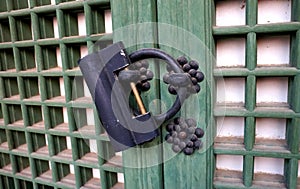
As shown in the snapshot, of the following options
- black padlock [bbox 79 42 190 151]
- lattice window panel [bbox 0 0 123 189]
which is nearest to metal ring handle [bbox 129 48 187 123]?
black padlock [bbox 79 42 190 151]

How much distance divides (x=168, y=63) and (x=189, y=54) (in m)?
0.05

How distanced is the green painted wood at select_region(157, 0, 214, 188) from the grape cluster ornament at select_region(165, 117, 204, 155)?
1 cm

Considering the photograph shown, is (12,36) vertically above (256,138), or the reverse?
(12,36)

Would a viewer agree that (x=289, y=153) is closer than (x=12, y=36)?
Yes

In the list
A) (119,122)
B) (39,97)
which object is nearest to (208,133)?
(119,122)

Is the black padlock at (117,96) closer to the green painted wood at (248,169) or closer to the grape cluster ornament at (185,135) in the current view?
the grape cluster ornament at (185,135)

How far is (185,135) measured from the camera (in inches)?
22.2

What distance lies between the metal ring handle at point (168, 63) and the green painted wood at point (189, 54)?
2 cm

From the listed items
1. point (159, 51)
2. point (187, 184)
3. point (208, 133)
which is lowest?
point (187, 184)

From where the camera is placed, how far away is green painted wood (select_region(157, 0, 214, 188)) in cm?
53

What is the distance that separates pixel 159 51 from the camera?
1.80 feet

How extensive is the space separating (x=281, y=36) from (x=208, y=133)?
25 cm

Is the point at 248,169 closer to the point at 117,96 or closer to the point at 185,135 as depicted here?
the point at 185,135

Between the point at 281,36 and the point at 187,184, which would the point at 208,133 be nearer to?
the point at 187,184
